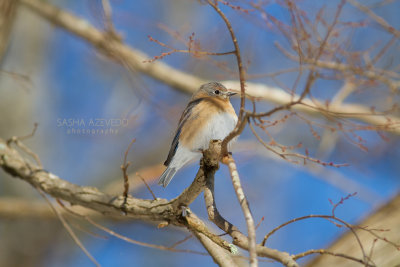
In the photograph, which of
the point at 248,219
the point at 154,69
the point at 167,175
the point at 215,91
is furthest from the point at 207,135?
the point at 154,69

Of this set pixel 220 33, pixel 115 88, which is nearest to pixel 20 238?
pixel 115 88

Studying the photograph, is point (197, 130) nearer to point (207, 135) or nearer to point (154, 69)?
point (207, 135)

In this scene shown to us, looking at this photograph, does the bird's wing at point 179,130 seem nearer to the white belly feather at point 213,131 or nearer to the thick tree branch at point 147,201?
the white belly feather at point 213,131

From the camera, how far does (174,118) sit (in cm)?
444

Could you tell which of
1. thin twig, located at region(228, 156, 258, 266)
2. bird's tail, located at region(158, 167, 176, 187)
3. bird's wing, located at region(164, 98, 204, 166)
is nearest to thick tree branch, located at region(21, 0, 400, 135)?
bird's wing, located at region(164, 98, 204, 166)

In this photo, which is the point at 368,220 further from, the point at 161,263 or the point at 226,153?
the point at 161,263

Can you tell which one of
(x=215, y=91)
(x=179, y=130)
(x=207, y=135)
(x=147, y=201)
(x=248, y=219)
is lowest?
(x=248, y=219)

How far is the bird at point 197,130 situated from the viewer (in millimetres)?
3357

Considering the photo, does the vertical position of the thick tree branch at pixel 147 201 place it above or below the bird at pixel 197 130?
below

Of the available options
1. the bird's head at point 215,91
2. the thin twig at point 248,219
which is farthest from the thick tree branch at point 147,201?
the bird's head at point 215,91

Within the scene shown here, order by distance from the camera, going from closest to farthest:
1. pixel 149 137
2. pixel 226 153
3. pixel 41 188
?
pixel 226 153 → pixel 41 188 → pixel 149 137

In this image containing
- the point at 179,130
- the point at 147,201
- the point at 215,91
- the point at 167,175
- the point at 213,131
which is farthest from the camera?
the point at 215,91

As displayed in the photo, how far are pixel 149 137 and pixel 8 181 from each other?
2836mm

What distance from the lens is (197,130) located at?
340cm
